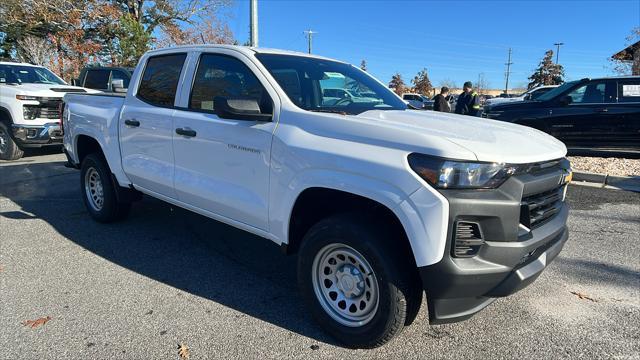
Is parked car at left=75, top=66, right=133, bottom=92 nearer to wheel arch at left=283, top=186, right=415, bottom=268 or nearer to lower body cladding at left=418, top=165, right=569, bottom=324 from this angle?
wheel arch at left=283, top=186, right=415, bottom=268

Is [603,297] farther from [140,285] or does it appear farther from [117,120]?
[117,120]

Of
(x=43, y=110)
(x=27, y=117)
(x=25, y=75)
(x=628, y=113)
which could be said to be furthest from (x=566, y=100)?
(x=25, y=75)

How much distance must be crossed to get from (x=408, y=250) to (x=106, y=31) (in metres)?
28.3

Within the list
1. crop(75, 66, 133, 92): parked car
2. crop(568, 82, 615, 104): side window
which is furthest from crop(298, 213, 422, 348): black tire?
crop(75, 66, 133, 92): parked car

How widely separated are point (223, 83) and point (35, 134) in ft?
24.5

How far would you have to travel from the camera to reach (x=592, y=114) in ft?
31.1

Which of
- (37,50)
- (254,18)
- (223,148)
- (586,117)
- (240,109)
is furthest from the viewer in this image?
(37,50)

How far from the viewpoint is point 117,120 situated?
4.72 metres

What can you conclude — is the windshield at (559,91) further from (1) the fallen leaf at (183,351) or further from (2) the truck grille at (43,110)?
(2) the truck grille at (43,110)

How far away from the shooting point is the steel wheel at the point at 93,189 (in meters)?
5.33

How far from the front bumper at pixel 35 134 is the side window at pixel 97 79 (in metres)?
2.42

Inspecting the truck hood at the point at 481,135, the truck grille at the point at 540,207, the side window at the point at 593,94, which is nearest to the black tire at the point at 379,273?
the truck hood at the point at 481,135

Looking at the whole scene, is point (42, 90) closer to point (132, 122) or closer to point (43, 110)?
point (43, 110)

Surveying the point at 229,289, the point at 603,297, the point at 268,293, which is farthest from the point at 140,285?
the point at 603,297
